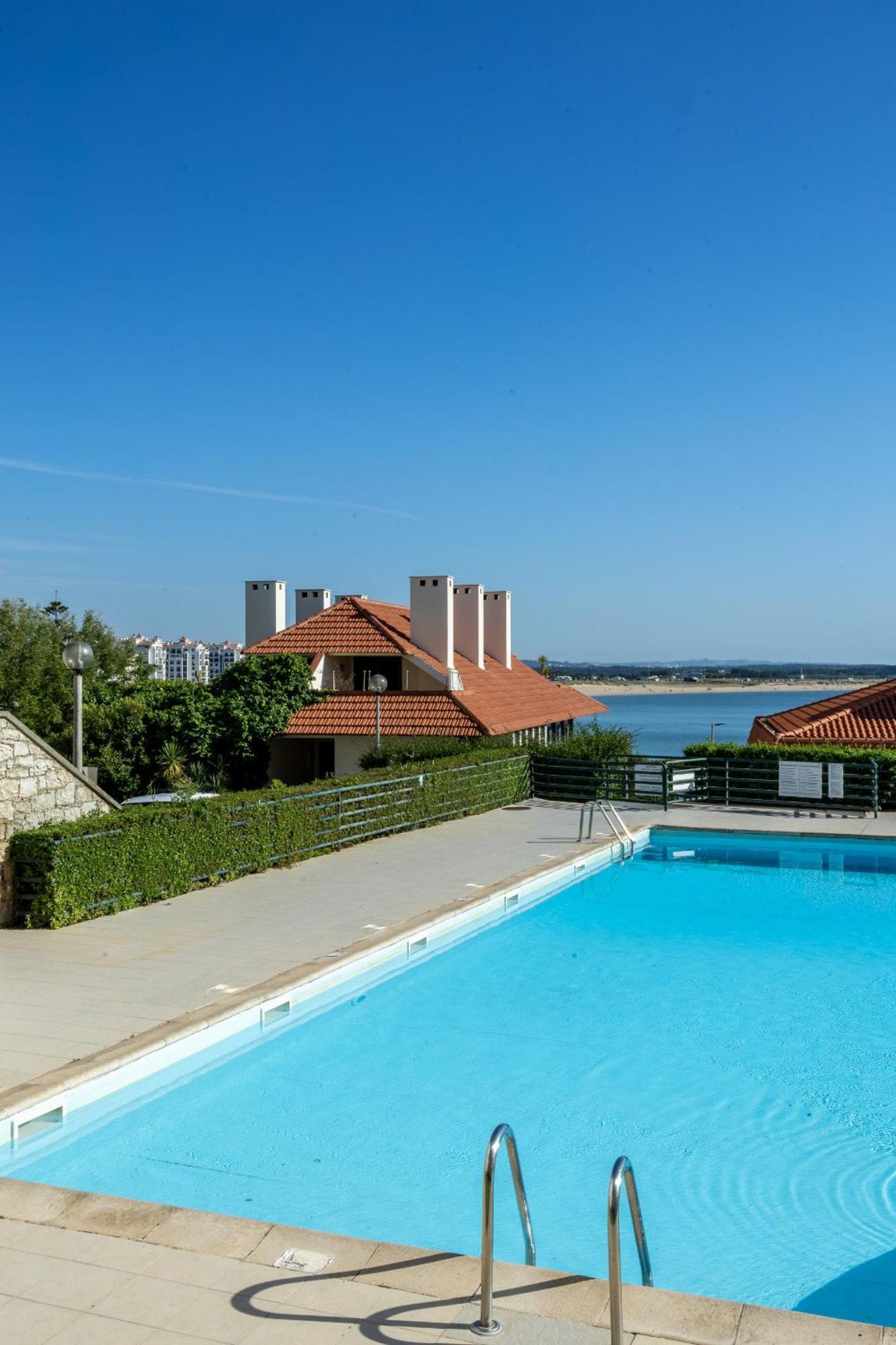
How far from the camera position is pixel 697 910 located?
1497 cm

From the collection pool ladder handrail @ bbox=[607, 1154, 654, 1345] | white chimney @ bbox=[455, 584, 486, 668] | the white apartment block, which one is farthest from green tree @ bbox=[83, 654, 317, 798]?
the white apartment block

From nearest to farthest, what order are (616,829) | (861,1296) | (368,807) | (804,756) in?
1. (861,1296)
2. (368,807)
3. (616,829)
4. (804,756)

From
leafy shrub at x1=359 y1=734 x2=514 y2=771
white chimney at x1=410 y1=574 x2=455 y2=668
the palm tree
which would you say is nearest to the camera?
leafy shrub at x1=359 y1=734 x2=514 y2=771

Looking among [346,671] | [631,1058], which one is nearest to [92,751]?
[346,671]

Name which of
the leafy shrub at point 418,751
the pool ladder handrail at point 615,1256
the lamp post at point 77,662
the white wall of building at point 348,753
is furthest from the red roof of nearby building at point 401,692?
the pool ladder handrail at point 615,1256

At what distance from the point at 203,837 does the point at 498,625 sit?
21389 millimetres

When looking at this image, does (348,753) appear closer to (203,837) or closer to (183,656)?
(203,837)

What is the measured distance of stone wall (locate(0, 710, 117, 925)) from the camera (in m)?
11.1

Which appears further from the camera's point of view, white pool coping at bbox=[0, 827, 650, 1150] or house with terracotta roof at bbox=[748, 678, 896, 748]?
house with terracotta roof at bbox=[748, 678, 896, 748]

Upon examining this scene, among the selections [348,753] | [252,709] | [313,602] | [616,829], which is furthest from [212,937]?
[313,602]

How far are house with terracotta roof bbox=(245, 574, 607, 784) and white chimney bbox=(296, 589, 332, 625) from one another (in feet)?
0.09

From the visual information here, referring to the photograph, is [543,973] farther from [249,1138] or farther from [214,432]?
[214,432]

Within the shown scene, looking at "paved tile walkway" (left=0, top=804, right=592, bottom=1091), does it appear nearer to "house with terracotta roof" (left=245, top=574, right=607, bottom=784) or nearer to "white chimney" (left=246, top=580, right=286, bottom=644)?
"house with terracotta roof" (left=245, top=574, right=607, bottom=784)

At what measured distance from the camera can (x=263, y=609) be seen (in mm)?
31500
